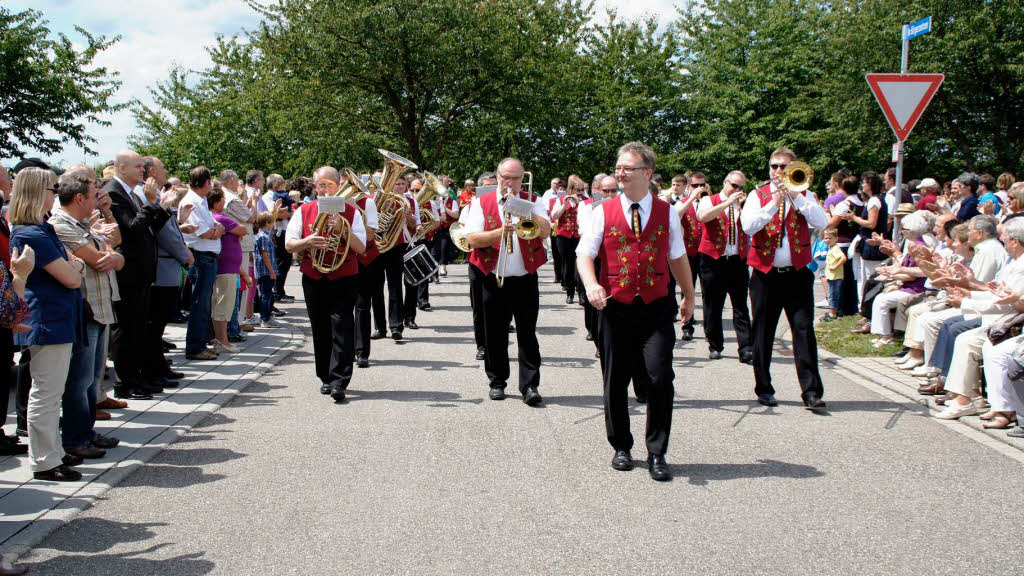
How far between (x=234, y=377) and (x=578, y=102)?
28.9m

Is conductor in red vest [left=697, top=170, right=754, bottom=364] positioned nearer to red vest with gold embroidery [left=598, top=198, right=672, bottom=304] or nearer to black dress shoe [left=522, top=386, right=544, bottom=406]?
black dress shoe [left=522, top=386, right=544, bottom=406]

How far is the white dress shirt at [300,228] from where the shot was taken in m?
7.58

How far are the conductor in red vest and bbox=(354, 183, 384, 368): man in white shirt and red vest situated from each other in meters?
3.47

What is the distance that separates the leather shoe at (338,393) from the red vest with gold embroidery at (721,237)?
445cm

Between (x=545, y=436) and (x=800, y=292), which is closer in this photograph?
(x=545, y=436)

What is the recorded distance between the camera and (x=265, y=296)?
39.1 ft

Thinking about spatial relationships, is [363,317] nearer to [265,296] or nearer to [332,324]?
[332,324]

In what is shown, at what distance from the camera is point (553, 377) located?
855 centimetres

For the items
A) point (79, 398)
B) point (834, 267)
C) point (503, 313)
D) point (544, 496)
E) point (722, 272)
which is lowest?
point (544, 496)

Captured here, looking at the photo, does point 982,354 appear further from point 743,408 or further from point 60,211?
point 60,211

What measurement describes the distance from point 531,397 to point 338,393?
5.41ft

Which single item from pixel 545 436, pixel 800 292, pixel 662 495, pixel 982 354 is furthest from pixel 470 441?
pixel 982 354

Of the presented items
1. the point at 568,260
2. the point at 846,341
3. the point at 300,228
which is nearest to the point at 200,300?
the point at 300,228

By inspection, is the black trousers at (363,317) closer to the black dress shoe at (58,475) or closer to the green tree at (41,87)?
the black dress shoe at (58,475)
